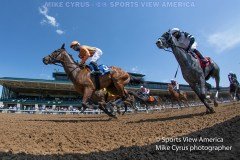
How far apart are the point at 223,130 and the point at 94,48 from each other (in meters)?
8.00

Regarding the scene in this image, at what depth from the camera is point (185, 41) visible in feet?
36.9

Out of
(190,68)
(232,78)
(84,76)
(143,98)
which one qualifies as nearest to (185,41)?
(190,68)

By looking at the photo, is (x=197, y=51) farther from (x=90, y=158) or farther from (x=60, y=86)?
(x=60, y=86)

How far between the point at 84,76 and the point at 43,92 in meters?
43.2

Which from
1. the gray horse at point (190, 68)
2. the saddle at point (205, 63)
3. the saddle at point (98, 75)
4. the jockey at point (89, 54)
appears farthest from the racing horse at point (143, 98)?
the gray horse at point (190, 68)

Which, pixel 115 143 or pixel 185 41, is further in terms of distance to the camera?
pixel 185 41

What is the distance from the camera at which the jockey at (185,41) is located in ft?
36.4

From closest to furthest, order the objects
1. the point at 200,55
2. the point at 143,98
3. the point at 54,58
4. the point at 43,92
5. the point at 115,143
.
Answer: the point at 115,143 < the point at 200,55 < the point at 54,58 < the point at 143,98 < the point at 43,92

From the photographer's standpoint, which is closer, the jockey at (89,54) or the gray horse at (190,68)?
the gray horse at (190,68)

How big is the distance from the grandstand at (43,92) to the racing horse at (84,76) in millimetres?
33169

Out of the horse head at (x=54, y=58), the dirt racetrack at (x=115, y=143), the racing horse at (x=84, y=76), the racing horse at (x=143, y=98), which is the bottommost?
the dirt racetrack at (x=115, y=143)

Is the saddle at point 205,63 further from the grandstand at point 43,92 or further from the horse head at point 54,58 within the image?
the grandstand at point 43,92

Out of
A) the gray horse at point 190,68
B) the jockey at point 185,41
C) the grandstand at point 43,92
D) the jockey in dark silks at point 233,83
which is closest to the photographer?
the gray horse at point 190,68

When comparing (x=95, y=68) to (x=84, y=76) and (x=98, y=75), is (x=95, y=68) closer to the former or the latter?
(x=98, y=75)
